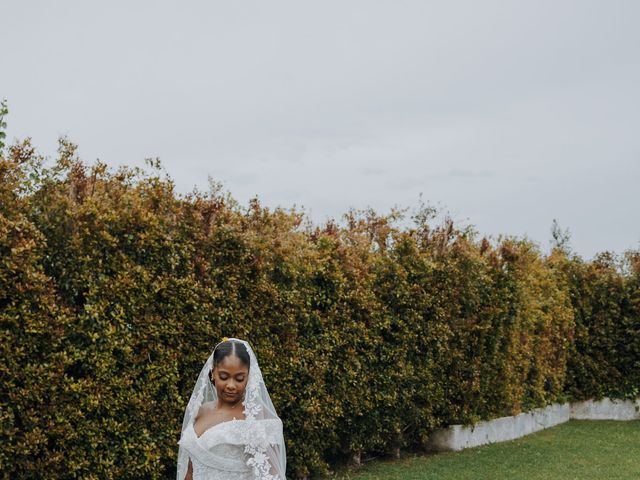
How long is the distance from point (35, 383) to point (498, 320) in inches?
317

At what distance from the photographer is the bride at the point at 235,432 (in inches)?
194

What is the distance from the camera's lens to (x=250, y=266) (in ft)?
27.0

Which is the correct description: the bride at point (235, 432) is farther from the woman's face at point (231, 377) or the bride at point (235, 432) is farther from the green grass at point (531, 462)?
the green grass at point (531, 462)

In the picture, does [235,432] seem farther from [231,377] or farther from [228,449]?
[231,377]

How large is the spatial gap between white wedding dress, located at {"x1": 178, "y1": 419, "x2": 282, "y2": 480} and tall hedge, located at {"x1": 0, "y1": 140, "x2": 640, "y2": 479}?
2130 mm

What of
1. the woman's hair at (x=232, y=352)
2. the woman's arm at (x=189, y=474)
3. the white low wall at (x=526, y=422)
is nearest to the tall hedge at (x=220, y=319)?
the white low wall at (x=526, y=422)

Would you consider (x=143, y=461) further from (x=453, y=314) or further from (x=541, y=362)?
(x=541, y=362)

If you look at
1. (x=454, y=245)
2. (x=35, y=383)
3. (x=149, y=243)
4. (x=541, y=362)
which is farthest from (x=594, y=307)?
(x=35, y=383)

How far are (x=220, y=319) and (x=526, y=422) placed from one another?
8412mm

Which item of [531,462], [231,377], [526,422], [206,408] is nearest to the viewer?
[231,377]

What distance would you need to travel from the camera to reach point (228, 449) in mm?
4969

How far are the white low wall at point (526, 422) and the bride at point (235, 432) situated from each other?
24.1 ft

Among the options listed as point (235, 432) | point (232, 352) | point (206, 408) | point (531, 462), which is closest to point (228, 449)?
point (235, 432)

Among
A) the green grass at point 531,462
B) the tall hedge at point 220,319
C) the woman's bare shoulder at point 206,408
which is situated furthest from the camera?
the green grass at point 531,462
